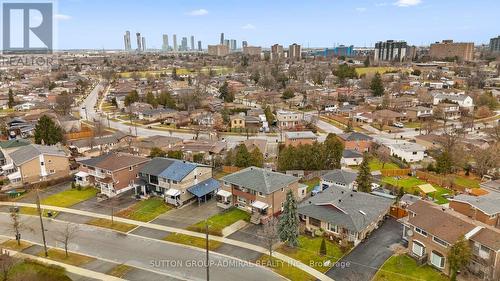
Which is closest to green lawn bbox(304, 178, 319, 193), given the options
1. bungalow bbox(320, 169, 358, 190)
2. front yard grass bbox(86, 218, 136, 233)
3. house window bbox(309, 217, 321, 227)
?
bungalow bbox(320, 169, 358, 190)

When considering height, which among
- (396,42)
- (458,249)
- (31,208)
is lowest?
(31,208)

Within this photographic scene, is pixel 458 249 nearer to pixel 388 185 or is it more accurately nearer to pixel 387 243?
pixel 387 243

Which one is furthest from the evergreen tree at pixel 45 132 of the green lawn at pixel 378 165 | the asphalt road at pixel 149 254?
the green lawn at pixel 378 165

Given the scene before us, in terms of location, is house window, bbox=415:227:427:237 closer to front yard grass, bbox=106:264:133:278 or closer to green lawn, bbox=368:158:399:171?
front yard grass, bbox=106:264:133:278

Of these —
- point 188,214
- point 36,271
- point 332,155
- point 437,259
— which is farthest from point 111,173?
point 437,259

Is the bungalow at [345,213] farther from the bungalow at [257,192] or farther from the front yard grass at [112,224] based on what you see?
the front yard grass at [112,224]

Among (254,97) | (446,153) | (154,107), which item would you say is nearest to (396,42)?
(254,97)

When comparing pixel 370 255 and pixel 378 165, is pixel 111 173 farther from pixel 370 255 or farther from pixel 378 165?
pixel 378 165
